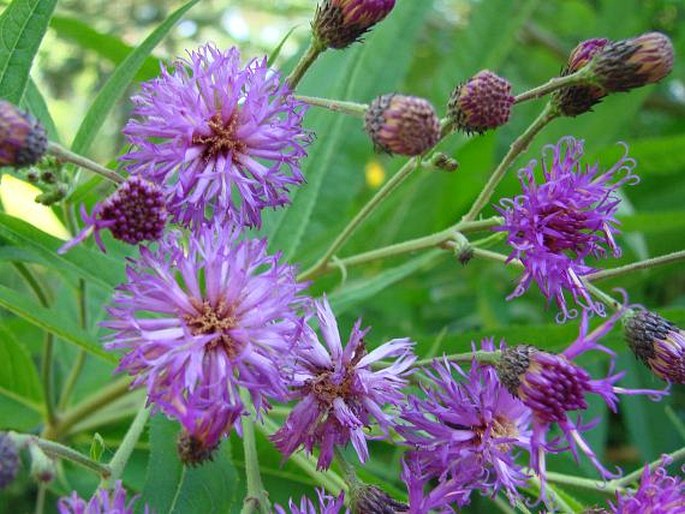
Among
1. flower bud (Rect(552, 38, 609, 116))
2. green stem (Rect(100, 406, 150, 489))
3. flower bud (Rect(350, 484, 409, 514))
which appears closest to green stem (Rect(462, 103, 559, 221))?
flower bud (Rect(552, 38, 609, 116))

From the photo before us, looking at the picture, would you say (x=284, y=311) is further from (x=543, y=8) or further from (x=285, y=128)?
(x=543, y=8)

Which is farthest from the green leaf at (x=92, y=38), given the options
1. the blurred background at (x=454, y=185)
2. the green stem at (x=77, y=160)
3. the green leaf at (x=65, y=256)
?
the green stem at (x=77, y=160)

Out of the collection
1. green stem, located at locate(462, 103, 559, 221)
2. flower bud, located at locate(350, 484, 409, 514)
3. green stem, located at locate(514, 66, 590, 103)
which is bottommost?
flower bud, located at locate(350, 484, 409, 514)

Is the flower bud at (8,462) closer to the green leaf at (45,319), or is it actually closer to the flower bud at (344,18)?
the green leaf at (45,319)

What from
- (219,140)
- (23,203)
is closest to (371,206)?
(219,140)

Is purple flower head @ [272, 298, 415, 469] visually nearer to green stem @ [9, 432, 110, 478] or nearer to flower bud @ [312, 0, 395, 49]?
green stem @ [9, 432, 110, 478]

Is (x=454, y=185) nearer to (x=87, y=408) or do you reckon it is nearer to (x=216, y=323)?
(x=87, y=408)
